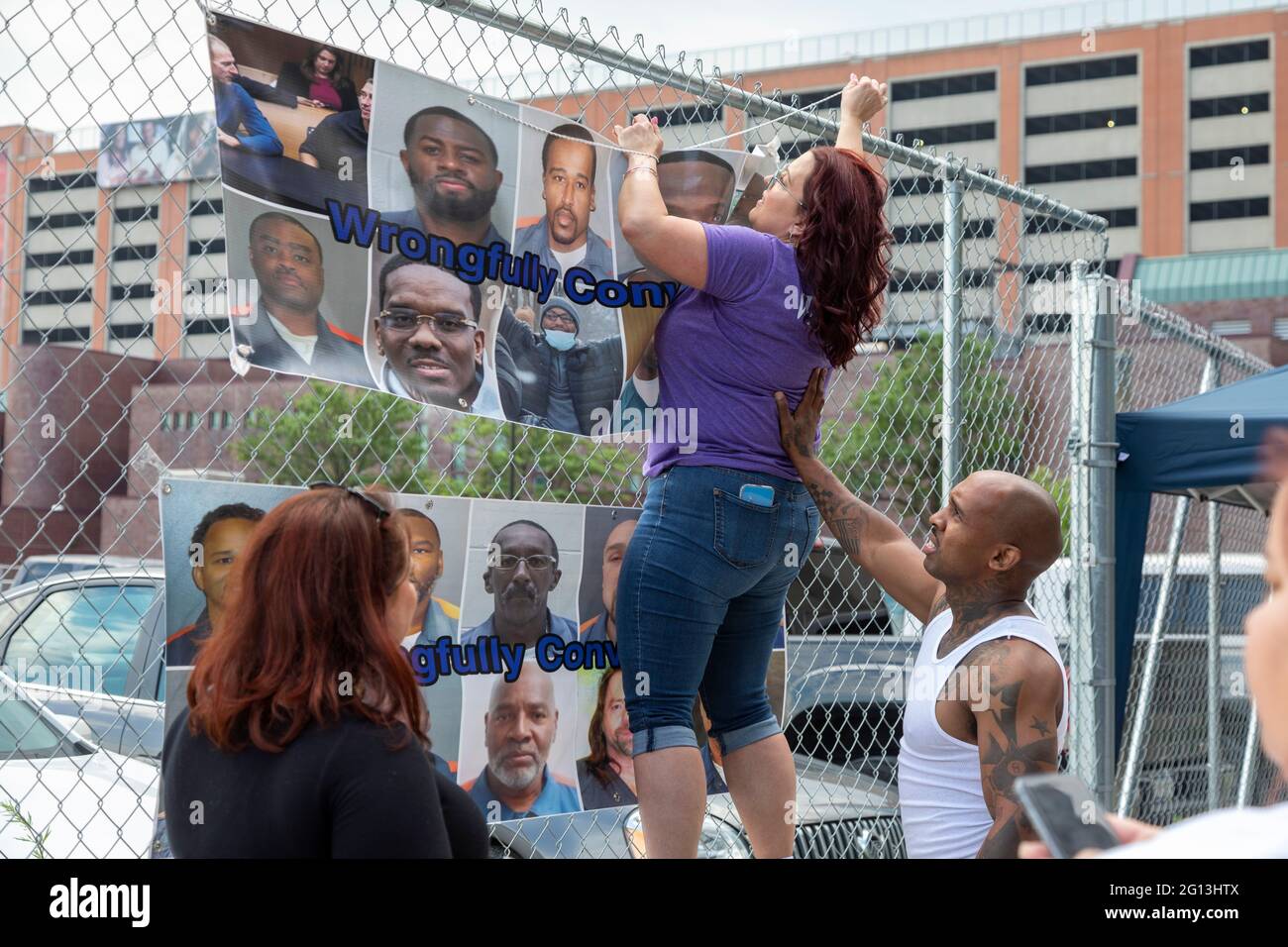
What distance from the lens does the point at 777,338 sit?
3.23 meters

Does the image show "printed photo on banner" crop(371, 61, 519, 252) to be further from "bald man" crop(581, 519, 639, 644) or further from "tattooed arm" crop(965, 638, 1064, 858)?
"tattooed arm" crop(965, 638, 1064, 858)

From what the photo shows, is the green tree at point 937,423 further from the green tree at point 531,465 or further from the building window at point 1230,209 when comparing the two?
the building window at point 1230,209

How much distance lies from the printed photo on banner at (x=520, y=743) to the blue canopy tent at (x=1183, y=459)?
8.89 ft

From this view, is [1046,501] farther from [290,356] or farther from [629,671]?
[290,356]

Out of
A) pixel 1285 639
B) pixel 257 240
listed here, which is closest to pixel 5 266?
pixel 257 240

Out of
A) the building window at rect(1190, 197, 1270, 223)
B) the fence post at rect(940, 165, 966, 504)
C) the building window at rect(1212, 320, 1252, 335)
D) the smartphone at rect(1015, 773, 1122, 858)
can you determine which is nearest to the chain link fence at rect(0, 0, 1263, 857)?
the fence post at rect(940, 165, 966, 504)

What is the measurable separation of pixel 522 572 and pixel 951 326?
7.52 feet

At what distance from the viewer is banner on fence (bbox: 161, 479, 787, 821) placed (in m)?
2.74

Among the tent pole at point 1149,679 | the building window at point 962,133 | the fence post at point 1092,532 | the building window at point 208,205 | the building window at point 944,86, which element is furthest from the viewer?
the building window at point 962,133

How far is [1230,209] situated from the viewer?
6875 centimetres

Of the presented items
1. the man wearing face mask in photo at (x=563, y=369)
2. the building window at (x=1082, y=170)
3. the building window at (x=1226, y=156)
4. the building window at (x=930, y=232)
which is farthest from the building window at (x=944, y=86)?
the man wearing face mask in photo at (x=563, y=369)

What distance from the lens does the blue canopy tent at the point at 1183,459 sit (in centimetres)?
474

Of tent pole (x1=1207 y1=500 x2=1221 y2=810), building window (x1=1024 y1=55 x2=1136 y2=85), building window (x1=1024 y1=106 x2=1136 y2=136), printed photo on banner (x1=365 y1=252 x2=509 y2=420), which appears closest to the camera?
printed photo on banner (x1=365 y1=252 x2=509 y2=420)

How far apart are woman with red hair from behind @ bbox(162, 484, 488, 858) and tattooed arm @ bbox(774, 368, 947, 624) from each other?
1351 mm
